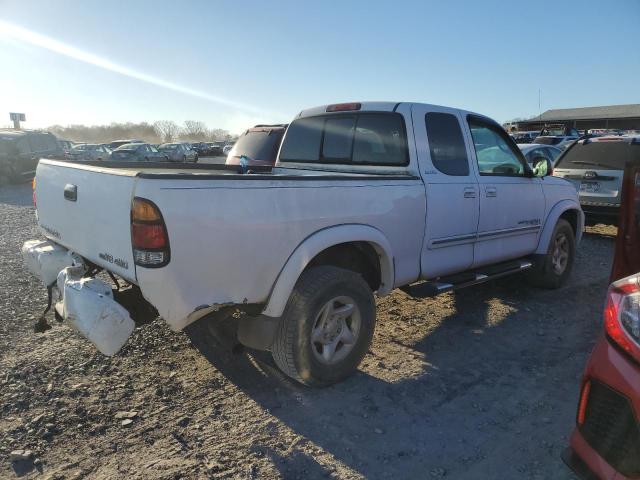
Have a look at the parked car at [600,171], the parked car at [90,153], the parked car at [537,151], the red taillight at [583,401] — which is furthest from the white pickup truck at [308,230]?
the parked car at [90,153]

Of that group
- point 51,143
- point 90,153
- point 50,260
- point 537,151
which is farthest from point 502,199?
point 90,153

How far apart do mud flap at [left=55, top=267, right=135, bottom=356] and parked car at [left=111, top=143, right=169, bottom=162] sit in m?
20.9

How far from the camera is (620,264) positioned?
411cm

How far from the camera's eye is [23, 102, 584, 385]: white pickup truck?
2.59 meters

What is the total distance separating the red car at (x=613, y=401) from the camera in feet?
5.70

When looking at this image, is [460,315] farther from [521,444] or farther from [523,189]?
[521,444]

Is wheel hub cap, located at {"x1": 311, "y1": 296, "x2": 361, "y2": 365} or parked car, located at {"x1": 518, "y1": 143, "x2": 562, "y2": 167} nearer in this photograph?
wheel hub cap, located at {"x1": 311, "y1": 296, "x2": 361, "y2": 365}

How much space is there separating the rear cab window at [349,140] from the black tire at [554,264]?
2485 millimetres

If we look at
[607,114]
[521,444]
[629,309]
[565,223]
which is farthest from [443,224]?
[607,114]

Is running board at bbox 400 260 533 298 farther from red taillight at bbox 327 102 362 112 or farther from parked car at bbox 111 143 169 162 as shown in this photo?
parked car at bbox 111 143 169 162

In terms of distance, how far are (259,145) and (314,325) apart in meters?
6.10

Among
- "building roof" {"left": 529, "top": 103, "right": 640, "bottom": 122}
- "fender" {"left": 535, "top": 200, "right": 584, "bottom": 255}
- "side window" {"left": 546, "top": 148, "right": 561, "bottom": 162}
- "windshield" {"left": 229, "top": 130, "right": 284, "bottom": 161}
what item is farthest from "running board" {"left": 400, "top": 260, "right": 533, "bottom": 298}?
"building roof" {"left": 529, "top": 103, "right": 640, "bottom": 122}

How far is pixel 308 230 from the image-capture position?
305 cm

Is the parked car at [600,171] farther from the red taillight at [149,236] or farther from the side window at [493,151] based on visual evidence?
the red taillight at [149,236]
